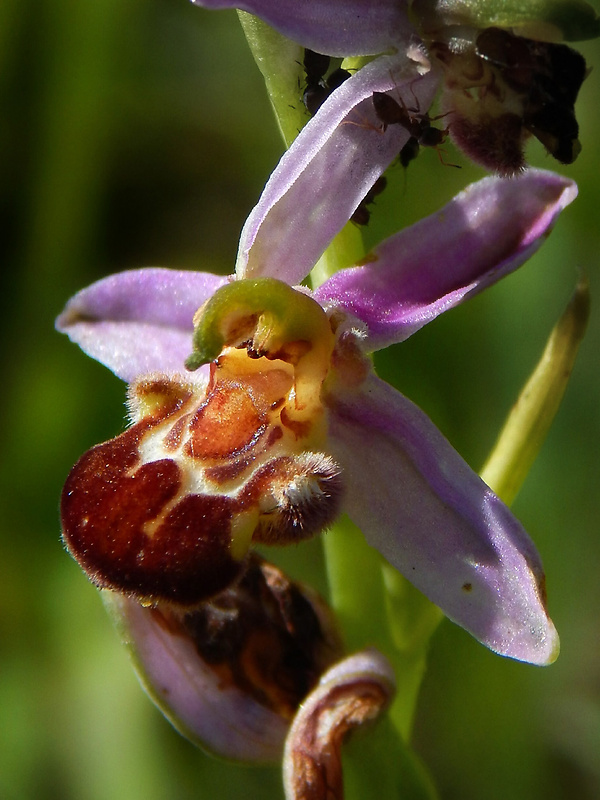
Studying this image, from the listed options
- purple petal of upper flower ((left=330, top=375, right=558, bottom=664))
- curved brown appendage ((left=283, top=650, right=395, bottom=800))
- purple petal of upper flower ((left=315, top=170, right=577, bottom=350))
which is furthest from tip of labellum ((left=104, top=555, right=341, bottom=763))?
purple petal of upper flower ((left=315, top=170, right=577, bottom=350))

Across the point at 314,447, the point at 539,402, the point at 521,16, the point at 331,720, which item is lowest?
the point at 331,720

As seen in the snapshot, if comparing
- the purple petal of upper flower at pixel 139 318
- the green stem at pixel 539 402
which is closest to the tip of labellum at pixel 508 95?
the green stem at pixel 539 402

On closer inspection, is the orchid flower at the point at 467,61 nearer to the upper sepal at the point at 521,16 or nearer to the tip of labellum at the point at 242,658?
the upper sepal at the point at 521,16

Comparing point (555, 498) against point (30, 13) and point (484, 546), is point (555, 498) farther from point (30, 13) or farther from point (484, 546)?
point (30, 13)

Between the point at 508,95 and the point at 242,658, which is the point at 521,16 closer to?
the point at 508,95

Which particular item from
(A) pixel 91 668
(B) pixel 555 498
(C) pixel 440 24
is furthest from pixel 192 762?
(C) pixel 440 24

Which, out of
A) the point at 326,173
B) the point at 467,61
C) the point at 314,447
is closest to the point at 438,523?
the point at 314,447
